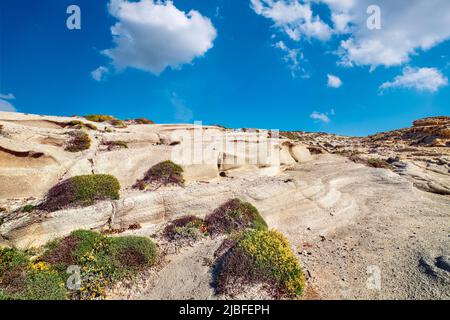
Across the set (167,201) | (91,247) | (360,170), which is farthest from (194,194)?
(360,170)

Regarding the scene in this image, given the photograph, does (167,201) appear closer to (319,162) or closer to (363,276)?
(363,276)

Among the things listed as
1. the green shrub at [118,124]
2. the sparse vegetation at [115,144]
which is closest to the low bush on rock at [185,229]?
the sparse vegetation at [115,144]

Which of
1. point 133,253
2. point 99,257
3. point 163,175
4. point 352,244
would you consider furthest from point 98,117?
point 352,244

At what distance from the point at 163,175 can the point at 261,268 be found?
1120 centimetres

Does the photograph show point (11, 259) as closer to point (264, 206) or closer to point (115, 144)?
point (264, 206)

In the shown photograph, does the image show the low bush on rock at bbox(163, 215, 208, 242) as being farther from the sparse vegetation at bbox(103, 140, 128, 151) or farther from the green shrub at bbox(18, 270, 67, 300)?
the sparse vegetation at bbox(103, 140, 128, 151)

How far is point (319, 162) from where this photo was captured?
90.0 ft

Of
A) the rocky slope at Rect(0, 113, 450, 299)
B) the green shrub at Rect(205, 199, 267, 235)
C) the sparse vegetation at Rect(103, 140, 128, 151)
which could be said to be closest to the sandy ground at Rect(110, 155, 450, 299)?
the rocky slope at Rect(0, 113, 450, 299)

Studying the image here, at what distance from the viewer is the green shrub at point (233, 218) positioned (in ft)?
45.9

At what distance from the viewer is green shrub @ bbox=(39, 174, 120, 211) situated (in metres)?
14.1

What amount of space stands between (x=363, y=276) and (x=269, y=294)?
404 centimetres

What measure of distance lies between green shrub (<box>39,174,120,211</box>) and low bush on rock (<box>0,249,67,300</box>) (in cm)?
427
